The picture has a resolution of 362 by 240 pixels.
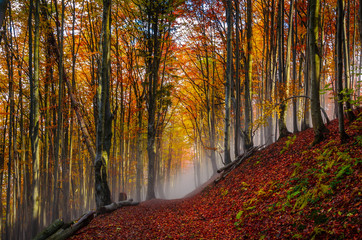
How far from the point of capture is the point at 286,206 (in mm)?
4109

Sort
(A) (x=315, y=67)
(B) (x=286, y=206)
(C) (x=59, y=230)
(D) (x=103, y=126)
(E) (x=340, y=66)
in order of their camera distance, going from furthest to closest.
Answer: (D) (x=103, y=126)
(A) (x=315, y=67)
(C) (x=59, y=230)
(E) (x=340, y=66)
(B) (x=286, y=206)

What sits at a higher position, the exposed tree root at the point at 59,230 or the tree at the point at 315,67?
the tree at the point at 315,67

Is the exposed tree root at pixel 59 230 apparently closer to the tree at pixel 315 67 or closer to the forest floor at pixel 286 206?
the forest floor at pixel 286 206

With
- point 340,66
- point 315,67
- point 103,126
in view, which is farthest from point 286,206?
point 103,126

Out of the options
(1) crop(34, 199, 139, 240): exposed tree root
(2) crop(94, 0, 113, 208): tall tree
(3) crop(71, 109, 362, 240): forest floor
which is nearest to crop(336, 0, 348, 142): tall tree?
(3) crop(71, 109, 362, 240): forest floor

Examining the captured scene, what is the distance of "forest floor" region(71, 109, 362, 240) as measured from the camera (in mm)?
3150

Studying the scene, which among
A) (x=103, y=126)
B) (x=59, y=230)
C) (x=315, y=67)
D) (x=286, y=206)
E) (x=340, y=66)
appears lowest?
(x=59, y=230)

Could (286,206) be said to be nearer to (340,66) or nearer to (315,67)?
(340,66)

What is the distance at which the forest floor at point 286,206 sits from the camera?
3.15 m

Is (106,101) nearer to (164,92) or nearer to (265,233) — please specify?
(164,92)

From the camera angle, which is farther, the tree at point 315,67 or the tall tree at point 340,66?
the tree at point 315,67

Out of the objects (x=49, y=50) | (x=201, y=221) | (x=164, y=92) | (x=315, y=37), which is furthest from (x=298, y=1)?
(x=49, y=50)

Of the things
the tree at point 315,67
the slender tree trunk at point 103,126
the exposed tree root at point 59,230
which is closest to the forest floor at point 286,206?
the exposed tree root at point 59,230

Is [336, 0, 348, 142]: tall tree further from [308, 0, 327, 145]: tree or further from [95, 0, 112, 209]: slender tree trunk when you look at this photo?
[95, 0, 112, 209]: slender tree trunk
